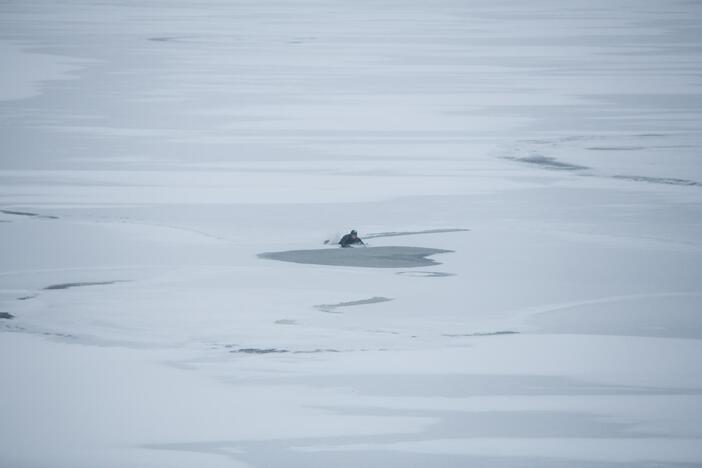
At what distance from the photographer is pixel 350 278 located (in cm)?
700

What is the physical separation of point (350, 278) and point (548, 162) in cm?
435

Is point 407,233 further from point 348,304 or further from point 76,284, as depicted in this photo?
point 76,284

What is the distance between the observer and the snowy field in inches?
185

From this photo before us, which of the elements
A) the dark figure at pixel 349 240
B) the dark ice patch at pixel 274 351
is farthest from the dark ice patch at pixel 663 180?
the dark ice patch at pixel 274 351

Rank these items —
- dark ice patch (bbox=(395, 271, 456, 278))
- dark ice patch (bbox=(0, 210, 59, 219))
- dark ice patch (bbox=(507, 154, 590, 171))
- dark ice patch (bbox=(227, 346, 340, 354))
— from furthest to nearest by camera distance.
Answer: dark ice patch (bbox=(507, 154, 590, 171))
dark ice patch (bbox=(0, 210, 59, 219))
dark ice patch (bbox=(395, 271, 456, 278))
dark ice patch (bbox=(227, 346, 340, 354))

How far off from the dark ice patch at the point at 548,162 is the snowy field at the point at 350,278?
4 cm

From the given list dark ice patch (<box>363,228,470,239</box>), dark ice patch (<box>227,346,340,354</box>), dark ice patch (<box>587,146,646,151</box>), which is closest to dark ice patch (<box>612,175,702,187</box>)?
dark ice patch (<box>587,146,646,151</box>)

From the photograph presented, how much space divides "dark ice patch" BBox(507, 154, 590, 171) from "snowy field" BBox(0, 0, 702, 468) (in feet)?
0.12

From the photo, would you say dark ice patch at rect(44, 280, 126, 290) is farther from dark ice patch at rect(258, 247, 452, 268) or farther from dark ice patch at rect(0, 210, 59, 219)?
dark ice patch at rect(0, 210, 59, 219)

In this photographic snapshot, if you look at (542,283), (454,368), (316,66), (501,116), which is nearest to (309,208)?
(542,283)

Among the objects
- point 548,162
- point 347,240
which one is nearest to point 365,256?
point 347,240

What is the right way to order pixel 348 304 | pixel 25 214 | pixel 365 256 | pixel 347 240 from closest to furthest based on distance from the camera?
1. pixel 348 304
2. pixel 365 256
3. pixel 347 240
4. pixel 25 214

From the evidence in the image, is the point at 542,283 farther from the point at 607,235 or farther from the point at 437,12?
the point at 437,12

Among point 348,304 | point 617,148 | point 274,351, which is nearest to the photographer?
point 274,351
